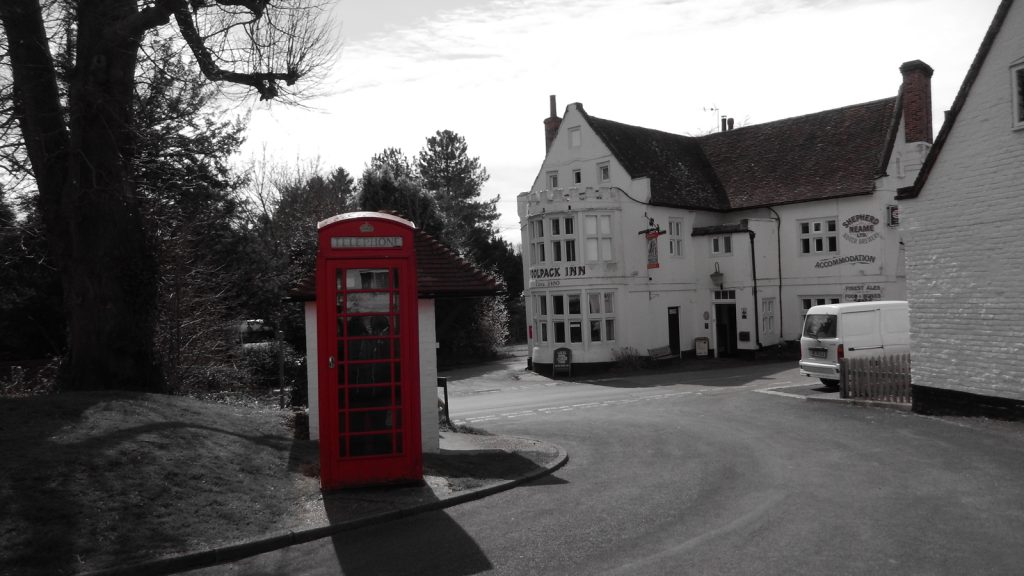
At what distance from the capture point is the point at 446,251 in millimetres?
14555

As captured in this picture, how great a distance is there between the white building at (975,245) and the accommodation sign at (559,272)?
17.4 metres

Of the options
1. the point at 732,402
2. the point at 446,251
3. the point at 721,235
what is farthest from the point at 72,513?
the point at 721,235

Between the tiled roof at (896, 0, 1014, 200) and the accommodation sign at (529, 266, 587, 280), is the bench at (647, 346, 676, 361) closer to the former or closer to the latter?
the accommodation sign at (529, 266, 587, 280)

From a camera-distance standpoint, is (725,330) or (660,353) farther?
(725,330)

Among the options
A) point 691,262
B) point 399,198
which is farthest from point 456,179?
point 691,262

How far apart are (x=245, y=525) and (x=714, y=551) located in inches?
182

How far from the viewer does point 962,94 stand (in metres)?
14.9

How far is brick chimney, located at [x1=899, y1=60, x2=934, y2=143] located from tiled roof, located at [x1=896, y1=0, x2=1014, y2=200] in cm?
2027

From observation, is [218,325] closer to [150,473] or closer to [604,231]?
[150,473]

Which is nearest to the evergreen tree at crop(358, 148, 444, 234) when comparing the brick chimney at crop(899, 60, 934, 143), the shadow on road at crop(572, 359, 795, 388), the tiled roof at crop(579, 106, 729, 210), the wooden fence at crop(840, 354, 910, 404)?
the tiled roof at crop(579, 106, 729, 210)

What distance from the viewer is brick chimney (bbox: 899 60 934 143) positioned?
1312 inches

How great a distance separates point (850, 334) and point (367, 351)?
1510 centimetres

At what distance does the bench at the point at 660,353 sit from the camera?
33500mm

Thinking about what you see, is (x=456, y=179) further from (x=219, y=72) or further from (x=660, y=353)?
(x=219, y=72)
